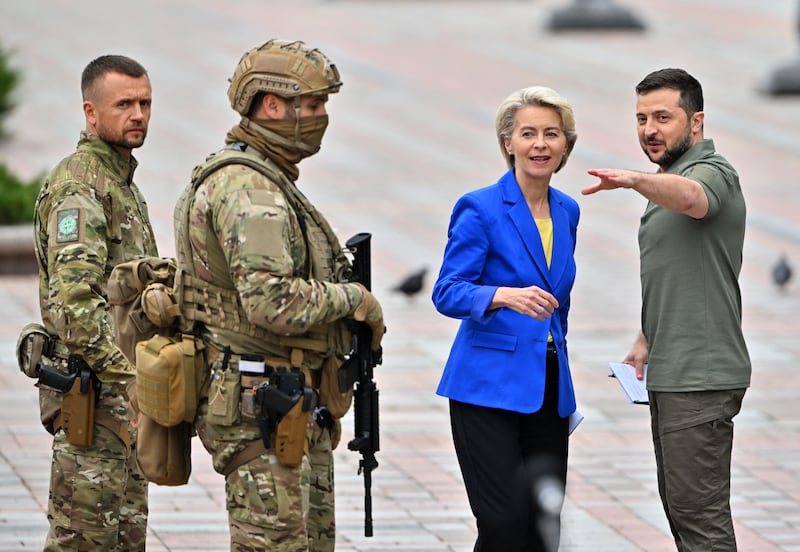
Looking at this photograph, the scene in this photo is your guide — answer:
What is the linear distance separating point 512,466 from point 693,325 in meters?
0.72

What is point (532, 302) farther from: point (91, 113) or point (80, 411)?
point (91, 113)

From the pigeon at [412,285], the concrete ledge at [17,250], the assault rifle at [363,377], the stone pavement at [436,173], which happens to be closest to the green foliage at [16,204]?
the concrete ledge at [17,250]

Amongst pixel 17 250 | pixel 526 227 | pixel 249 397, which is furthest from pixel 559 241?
pixel 17 250

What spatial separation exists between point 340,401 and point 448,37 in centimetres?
2234

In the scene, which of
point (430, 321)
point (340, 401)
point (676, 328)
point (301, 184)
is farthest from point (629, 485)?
point (301, 184)

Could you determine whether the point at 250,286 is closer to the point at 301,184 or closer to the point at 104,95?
A: the point at 104,95

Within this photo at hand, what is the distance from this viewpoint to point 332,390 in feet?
15.3

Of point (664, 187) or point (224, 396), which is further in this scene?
point (664, 187)

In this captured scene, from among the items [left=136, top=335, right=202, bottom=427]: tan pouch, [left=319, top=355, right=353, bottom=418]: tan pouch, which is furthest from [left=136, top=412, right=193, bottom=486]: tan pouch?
[left=319, top=355, right=353, bottom=418]: tan pouch

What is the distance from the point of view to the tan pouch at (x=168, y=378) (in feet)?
14.9

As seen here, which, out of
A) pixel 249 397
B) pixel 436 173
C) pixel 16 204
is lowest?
pixel 249 397

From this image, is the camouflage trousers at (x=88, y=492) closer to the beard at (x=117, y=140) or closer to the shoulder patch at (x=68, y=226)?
the shoulder patch at (x=68, y=226)

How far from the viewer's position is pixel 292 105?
459 centimetres

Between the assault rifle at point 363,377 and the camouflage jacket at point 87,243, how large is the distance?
2.67ft
